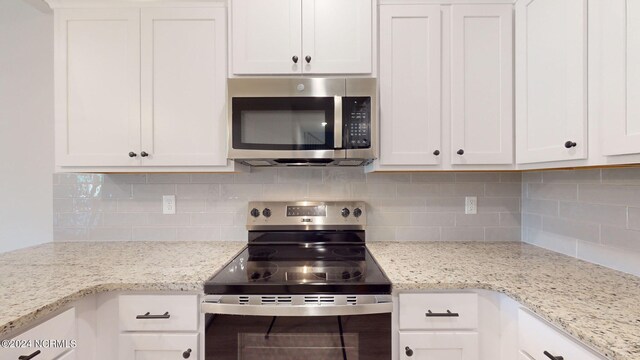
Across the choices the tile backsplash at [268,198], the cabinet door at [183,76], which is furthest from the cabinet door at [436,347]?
the cabinet door at [183,76]

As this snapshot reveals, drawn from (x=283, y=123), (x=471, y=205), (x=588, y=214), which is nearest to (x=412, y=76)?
(x=283, y=123)

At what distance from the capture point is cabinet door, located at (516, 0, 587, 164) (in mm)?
1115

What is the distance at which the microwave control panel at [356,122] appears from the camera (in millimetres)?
1464

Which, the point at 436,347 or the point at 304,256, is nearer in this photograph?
the point at 436,347

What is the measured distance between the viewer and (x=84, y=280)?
118 centimetres

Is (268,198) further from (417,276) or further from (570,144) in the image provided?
(570,144)

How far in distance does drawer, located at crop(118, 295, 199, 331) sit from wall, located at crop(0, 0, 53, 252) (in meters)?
1.18

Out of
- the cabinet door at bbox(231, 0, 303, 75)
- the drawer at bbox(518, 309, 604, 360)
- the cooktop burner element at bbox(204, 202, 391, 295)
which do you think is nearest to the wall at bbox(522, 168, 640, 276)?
the drawer at bbox(518, 309, 604, 360)

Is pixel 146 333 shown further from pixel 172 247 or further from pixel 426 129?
pixel 426 129

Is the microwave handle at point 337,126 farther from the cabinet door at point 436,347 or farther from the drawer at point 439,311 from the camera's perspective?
the cabinet door at point 436,347

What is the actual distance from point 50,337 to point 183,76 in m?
1.21

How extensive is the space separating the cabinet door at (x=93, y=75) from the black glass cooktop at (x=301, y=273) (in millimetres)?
907

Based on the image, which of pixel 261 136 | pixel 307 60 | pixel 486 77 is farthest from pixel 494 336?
pixel 307 60

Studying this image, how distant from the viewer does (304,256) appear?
1604mm
